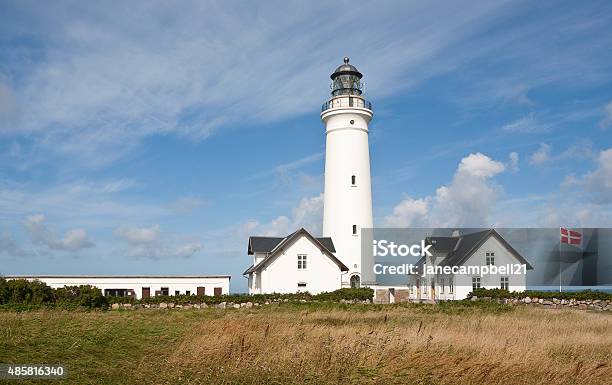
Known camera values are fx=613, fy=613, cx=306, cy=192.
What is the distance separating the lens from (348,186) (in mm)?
41750

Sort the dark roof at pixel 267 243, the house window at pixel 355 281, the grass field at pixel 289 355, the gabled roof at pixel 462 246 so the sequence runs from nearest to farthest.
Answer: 1. the grass field at pixel 289 355
2. the gabled roof at pixel 462 246
3. the dark roof at pixel 267 243
4. the house window at pixel 355 281

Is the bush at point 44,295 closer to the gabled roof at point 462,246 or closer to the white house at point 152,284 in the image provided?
the white house at point 152,284

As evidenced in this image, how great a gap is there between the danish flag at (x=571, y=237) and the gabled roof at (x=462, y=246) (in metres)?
3.00

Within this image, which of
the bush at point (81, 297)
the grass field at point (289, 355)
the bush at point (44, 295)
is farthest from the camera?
the bush at point (81, 297)

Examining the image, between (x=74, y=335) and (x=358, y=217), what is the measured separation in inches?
1212

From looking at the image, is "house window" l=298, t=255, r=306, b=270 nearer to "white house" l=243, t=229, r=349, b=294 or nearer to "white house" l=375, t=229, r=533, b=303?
"white house" l=243, t=229, r=349, b=294

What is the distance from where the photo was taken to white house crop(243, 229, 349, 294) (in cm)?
3884

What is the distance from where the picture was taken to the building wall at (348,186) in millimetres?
41875

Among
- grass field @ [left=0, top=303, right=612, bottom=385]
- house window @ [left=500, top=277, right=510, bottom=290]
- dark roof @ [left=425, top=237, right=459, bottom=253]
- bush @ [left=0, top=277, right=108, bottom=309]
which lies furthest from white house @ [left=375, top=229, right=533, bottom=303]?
grass field @ [left=0, top=303, right=612, bottom=385]

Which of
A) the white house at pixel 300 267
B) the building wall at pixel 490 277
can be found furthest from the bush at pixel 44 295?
the building wall at pixel 490 277

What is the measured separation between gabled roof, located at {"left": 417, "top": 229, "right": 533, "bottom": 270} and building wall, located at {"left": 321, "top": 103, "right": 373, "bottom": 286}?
6.43 meters

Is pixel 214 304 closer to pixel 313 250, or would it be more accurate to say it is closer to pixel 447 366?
pixel 313 250

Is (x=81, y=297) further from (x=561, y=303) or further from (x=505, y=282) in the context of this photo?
(x=505, y=282)

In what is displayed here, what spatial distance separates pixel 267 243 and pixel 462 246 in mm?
13892
